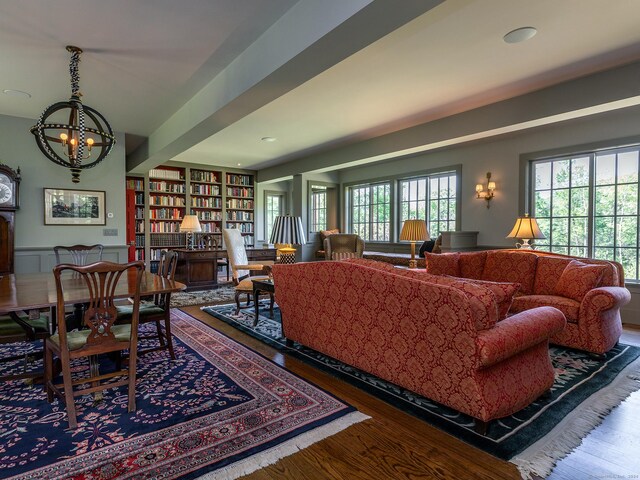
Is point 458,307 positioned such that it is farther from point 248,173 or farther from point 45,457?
point 248,173

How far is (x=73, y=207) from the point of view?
5.46m

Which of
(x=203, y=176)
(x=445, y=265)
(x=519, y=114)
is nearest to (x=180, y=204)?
(x=203, y=176)

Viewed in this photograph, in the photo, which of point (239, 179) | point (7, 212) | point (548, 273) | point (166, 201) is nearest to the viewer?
point (548, 273)

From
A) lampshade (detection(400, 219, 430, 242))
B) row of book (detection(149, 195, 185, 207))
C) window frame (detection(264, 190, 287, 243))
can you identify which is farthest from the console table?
lampshade (detection(400, 219, 430, 242))

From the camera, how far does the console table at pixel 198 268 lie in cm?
630

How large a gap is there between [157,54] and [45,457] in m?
3.08

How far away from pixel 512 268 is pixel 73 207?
20.1ft

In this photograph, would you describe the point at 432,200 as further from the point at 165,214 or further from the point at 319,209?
the point at 165,214

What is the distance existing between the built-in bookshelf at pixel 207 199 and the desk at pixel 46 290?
5165 millimetres

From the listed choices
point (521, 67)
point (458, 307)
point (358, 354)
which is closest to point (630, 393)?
point (458, 307)

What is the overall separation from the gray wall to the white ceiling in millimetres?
380

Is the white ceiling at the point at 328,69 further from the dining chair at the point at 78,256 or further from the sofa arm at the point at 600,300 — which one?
the sofa arm at the point at 600,300

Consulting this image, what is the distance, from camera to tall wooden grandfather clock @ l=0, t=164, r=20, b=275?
15.4 feet

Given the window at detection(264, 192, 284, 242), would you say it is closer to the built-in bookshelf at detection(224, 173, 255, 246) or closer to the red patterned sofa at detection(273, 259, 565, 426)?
the built-in bookshelf at detection(224, 173, 255, 246)
